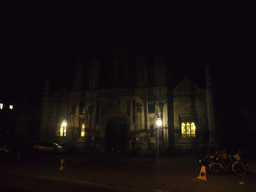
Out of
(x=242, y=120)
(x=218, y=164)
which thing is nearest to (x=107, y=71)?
(x=242, y=120)

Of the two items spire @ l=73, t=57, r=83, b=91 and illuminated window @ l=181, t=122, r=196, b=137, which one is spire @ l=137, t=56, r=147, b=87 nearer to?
illuminated window @ l=181, t=122, r=196, b=137

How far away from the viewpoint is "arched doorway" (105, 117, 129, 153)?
2683 centimetres

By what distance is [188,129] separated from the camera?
25.0m

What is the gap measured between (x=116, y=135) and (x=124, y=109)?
11.7 ft

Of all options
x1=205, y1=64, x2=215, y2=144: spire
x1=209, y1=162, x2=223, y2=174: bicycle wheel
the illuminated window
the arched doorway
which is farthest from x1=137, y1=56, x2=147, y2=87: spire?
x1=209, y1=162, x2=223, y2=174: bicycle wheel

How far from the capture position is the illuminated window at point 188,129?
2473 cm

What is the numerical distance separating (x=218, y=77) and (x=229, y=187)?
18.8 metres

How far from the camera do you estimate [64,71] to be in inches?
1243

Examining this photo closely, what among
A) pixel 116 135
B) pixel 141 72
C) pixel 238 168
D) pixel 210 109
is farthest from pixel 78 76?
pixel 238 168

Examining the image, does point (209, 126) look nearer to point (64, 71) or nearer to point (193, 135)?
point (193, 135)

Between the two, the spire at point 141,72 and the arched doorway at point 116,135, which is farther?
the spire at point 141,72

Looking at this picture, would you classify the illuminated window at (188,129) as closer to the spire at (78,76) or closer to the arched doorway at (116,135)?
the arched doorway at (116,135)

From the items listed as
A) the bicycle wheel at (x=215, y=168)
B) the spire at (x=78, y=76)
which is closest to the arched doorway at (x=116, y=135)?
the spire at (x=78, y=76)

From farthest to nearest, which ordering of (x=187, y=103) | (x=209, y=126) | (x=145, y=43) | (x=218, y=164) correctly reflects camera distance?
(x=145, y=43), (x=187, y=103), (x=209, y=126), (x=218, y=164)
